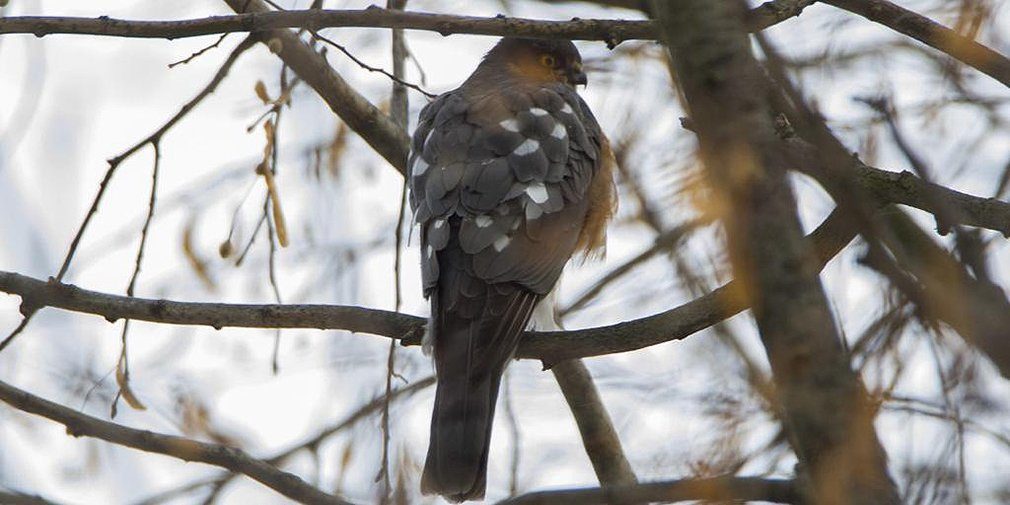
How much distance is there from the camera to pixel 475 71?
6.30 meters

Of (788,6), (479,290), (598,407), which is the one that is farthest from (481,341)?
(788,6)

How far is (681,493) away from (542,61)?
4.05 metres

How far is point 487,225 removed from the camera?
4.44m

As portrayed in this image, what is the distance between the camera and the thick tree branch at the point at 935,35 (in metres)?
3.37

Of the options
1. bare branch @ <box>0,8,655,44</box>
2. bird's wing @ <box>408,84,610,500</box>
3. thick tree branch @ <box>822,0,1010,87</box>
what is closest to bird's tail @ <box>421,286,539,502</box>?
bird's wing @ <box>408,84,610,500</box>

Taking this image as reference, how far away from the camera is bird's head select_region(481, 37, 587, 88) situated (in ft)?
20.1

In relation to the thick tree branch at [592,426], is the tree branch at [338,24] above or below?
above

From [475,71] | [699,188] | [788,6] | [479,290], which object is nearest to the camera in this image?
[699,188]

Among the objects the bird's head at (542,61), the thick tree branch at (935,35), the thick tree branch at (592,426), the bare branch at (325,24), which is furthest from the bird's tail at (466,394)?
the bird's head at (542,61)

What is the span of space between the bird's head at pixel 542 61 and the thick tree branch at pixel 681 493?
367 cm

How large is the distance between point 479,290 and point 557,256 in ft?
1.32

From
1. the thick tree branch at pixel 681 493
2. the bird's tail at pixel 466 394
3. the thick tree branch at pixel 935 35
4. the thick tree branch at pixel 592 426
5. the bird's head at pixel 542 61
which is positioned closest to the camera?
the thick tree branch at pixel 681 493

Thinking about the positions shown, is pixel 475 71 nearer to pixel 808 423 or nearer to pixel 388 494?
pixel 388 494

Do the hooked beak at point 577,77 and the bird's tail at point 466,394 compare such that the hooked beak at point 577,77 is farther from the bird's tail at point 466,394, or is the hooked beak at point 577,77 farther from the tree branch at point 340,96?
the bird's tail at point 466,394
